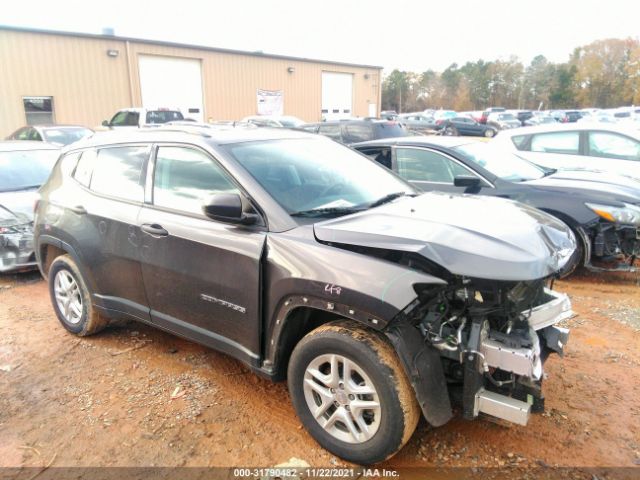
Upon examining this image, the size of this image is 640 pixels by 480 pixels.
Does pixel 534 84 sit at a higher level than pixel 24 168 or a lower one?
higher

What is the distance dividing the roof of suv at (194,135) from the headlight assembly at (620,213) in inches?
128

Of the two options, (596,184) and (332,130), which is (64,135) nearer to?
(332,130)

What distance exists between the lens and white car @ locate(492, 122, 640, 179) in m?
7.74

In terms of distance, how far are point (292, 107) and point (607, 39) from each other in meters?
64.4

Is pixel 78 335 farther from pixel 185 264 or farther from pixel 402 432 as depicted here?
pixel 402 432

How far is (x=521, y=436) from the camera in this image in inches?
113

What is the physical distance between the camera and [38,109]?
779 inches

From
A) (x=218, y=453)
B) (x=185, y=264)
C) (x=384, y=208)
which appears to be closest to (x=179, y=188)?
(x=185, y=264)

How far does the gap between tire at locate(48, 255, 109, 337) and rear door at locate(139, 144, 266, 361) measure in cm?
95

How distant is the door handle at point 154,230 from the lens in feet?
11.1

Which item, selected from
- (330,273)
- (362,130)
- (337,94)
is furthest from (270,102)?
(330,273)

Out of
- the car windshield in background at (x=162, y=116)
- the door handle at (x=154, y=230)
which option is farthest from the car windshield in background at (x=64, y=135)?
the door handle at (x=154, y=230)

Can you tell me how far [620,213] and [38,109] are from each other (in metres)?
21.4

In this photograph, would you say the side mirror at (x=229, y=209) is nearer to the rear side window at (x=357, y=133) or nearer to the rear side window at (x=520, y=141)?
the rear side window at (x=520, y=141)
